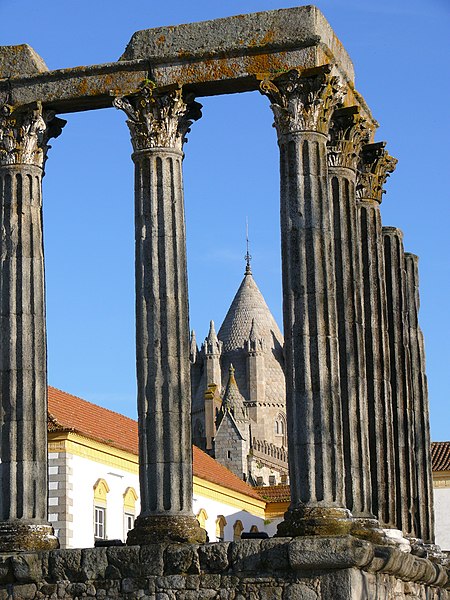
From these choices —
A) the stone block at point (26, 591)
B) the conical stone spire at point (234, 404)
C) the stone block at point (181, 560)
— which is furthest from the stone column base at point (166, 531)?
the conical stone spire at point (234, 404)

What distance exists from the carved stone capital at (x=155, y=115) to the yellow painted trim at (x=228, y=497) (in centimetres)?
3173

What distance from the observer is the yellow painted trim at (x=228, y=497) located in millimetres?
54062

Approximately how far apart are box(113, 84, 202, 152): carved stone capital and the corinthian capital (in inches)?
52.3

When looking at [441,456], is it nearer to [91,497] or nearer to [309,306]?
[91,497]

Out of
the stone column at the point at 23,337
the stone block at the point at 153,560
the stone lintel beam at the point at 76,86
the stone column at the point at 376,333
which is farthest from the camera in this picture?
the stone column at the point at 376,333

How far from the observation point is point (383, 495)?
2312cm

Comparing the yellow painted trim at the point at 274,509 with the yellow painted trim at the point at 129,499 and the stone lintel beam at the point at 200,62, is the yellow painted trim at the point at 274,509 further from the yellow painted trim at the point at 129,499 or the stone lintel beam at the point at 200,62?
the stone lintel beam at the point at 200,62

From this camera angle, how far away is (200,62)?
71.7 ft

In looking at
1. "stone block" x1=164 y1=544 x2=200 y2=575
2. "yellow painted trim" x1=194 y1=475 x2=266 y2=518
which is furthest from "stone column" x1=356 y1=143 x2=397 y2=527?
"yellow painted trim" x1=194 y1=475 x2=266 y2=518

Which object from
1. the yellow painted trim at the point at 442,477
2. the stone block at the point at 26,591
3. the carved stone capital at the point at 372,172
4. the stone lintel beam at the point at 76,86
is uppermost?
the stone lintel beam at the point at 76,86

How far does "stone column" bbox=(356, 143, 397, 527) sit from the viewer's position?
23203 millimetres

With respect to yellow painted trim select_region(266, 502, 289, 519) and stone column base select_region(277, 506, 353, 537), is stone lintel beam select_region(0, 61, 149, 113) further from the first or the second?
yellow painted trim select_region(266, 502, 289, 519)

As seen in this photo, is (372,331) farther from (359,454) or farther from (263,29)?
(263,29)

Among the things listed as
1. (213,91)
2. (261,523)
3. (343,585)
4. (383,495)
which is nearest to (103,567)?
(343,585)
